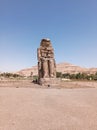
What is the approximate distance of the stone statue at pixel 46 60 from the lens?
27484 millimetres

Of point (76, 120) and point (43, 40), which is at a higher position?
point (43, 40)

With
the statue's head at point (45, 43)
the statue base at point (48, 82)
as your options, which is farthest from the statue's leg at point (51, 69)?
the statue's head at point (45, 43)

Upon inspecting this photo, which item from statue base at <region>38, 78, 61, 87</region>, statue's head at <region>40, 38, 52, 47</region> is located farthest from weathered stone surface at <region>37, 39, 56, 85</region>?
statue base at <region>38, 78, 61, 87</region>

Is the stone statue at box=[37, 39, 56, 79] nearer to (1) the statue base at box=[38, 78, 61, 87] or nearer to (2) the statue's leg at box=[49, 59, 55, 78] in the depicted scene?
(2) the statue's leg at box=[49, 59, 55, 78]

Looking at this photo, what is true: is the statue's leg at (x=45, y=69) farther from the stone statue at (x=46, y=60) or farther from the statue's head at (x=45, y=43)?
the statue's head at (x=45, y=43)

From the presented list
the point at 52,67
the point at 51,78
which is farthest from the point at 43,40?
the point at 51,78

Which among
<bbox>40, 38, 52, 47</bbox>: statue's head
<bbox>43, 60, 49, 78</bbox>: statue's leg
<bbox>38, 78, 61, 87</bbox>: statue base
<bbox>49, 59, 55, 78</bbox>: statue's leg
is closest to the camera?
<bbox>38, 78, 61, 87</bbox>: statue base

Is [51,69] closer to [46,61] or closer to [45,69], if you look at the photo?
[45,69]

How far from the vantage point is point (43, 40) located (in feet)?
95.0

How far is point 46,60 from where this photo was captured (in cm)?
2797

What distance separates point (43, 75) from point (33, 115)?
65.3 ft

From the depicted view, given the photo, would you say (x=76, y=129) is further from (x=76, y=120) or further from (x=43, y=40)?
(x=43, y=40)

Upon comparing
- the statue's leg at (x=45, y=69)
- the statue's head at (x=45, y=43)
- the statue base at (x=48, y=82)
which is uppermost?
the statue's head at (x=45, y=43)

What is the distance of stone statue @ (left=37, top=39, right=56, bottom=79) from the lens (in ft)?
90.2
